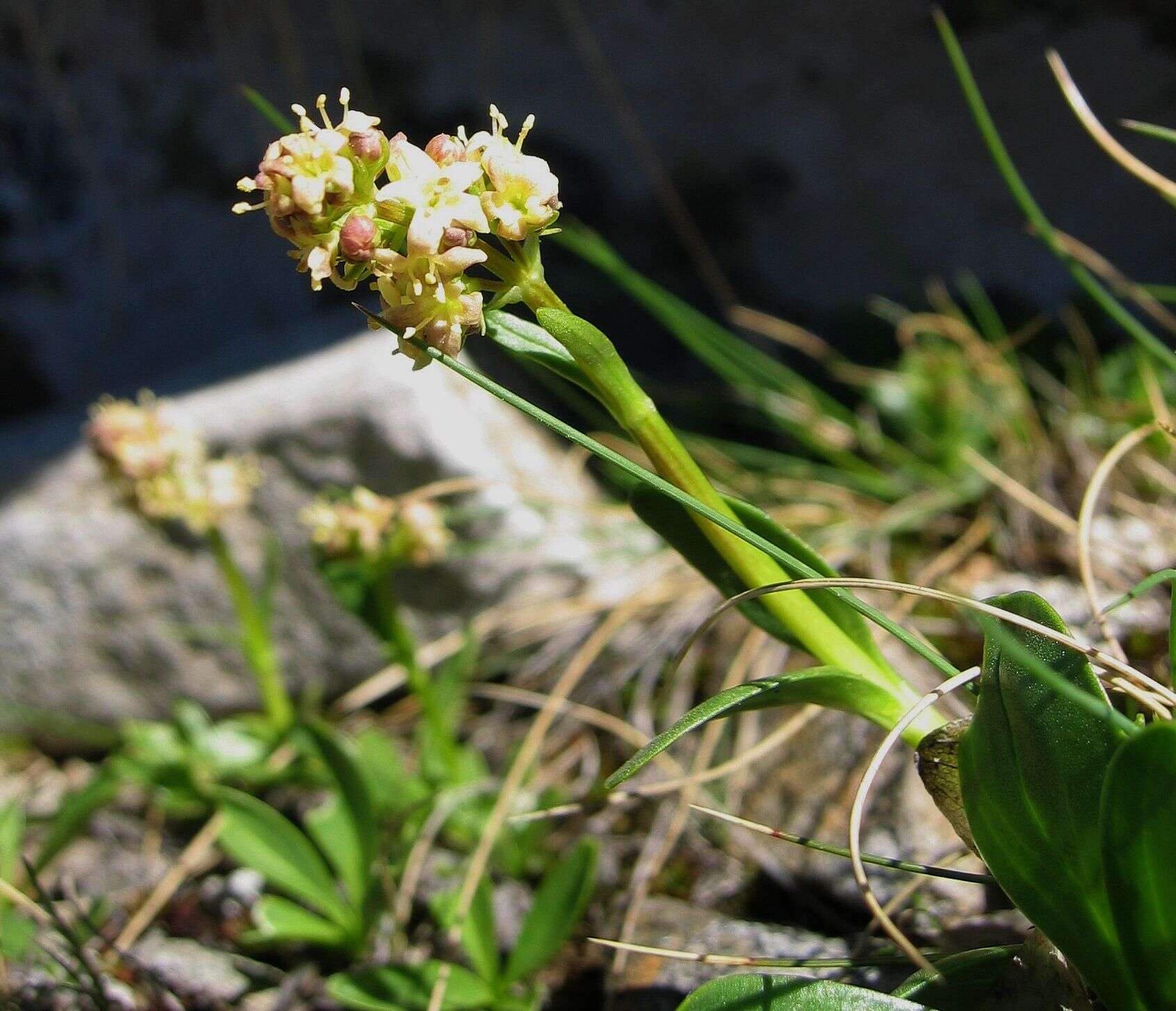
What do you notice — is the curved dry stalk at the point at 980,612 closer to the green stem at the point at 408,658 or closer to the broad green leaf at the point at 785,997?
the broad green leaf at the point at 785,997

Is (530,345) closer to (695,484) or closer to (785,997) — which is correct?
(695,484)

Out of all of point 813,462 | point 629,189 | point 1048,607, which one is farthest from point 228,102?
point 1048,607

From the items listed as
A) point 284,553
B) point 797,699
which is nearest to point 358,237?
point 797,699

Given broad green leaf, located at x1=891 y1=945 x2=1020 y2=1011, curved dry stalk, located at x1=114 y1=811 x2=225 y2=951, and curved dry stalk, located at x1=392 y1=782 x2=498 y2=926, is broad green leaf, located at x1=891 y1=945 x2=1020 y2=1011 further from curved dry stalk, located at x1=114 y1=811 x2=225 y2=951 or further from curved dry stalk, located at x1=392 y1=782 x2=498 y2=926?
curved dry stalk, located at x1=114 y1=811 x2=225 y2=951

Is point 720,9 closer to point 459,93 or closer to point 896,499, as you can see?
point 459,93

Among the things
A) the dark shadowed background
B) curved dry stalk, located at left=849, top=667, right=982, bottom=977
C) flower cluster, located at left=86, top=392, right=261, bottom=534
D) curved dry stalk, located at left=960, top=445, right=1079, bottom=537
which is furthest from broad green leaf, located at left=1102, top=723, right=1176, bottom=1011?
the dark shadowed background

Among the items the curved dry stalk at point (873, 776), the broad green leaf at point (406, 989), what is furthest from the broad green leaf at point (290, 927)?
the curved dry stalk at point (873, 776)
